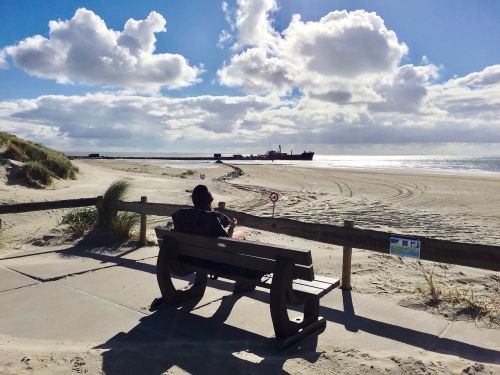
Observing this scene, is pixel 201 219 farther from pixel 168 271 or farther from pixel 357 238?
pixel 357 238

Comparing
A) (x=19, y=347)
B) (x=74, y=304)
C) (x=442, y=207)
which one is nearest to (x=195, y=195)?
(x=74, y=304)

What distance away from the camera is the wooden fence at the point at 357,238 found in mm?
4709

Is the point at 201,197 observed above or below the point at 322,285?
above

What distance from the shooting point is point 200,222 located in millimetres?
4500

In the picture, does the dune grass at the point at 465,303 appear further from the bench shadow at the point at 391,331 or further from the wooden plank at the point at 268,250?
the wooden plank at the point at 268,250

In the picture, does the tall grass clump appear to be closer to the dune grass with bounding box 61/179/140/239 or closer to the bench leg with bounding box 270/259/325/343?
the dune grass with bounding box 61/179/140/239

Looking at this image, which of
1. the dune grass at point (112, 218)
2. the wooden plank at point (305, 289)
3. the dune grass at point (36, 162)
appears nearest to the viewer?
the wooden plank at point (305, 289)

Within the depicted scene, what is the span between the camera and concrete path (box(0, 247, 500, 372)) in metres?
3.92

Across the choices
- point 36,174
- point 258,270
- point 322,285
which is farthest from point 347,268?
point 36,174

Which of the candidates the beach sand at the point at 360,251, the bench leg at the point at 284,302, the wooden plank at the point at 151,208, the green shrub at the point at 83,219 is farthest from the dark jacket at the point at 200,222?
the green shrub at the point at 83,219

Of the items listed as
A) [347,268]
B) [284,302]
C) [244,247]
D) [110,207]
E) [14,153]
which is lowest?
[347,268]

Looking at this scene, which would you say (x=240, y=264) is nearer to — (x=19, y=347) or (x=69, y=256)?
(x=19, y=347)

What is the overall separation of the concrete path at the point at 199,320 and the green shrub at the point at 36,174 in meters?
11.4

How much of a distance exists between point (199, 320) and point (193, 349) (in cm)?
78
